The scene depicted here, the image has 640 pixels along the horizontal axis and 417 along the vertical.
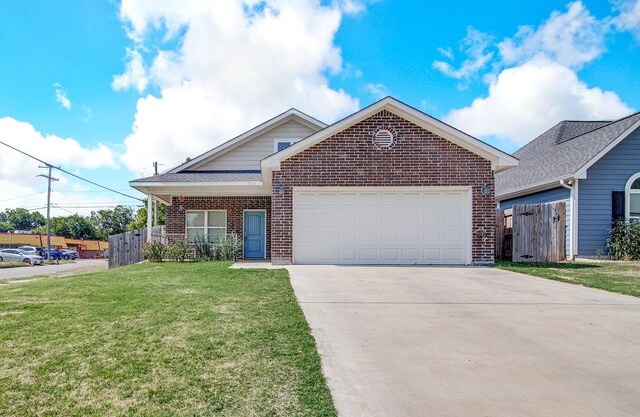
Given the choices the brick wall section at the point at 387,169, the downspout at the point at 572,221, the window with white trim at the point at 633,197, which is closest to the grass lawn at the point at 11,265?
the brick wall section at the point at 387,169

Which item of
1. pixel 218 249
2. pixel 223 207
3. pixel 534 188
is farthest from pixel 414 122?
pixel 223 207

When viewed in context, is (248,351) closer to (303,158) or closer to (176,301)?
(176,301)

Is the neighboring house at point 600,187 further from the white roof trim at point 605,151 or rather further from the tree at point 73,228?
the tree at point 73,228

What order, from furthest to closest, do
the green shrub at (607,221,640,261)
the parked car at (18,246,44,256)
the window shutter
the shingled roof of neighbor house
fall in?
the parked car at (18,246,44,256) < the shingled roof of neighbor house < the window shutter < the green shrub at (607,221,640,261)

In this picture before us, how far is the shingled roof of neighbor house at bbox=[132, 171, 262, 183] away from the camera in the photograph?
1390cm

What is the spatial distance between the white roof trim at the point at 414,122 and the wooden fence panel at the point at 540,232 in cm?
234

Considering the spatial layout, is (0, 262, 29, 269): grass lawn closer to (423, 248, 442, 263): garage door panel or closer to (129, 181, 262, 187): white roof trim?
(129, 181, 262, 187): white roof trim

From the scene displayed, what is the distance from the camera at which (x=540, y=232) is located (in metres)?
12.4

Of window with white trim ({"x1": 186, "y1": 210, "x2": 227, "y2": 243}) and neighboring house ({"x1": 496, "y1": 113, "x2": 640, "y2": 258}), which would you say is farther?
window with white trim ({"x1": 186, "y1": 210, "x2": 227, "y2": 243})

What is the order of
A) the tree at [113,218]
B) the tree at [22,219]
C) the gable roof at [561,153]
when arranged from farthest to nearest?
1. the tree at [22,219]
2. the tree at [113,218]
3. the gable roof at [561,153]

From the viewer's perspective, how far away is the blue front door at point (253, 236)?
52.2ft

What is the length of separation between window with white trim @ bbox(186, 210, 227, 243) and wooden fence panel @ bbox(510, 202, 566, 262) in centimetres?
1100

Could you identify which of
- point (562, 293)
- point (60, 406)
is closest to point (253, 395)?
point (60, 406)

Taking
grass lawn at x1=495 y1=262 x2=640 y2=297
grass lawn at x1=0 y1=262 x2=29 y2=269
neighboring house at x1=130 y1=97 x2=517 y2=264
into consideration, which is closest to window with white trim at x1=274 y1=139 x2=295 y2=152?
neighboring house at x1=130 y1=97 x2=517 y2=264
